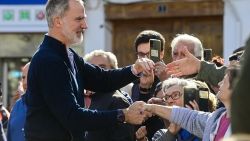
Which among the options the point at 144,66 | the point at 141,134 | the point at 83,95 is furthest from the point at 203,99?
the point at 141,134

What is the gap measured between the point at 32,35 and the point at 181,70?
25.2 ft

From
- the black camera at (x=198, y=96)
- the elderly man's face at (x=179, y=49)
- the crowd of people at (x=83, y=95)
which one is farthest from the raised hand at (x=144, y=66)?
the elderly man's face at (x=179, y=49)

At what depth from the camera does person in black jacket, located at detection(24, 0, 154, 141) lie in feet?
12.8

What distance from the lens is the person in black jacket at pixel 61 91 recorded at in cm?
391

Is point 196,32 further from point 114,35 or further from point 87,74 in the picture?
point 87,74

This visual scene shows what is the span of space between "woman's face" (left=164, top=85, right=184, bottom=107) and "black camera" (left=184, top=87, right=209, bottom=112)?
0.56 feet

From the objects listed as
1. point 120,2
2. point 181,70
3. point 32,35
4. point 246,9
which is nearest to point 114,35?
point 120,2

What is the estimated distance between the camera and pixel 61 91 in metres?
3.91

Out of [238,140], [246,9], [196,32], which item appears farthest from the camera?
[196,32]

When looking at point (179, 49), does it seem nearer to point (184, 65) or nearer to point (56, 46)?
point (184, 65)

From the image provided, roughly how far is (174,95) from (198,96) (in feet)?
0.89

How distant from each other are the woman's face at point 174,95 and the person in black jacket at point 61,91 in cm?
34

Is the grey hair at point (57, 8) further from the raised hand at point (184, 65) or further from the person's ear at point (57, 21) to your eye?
the raised hand at point (184, 65)

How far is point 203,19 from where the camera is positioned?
10969 millimetres
